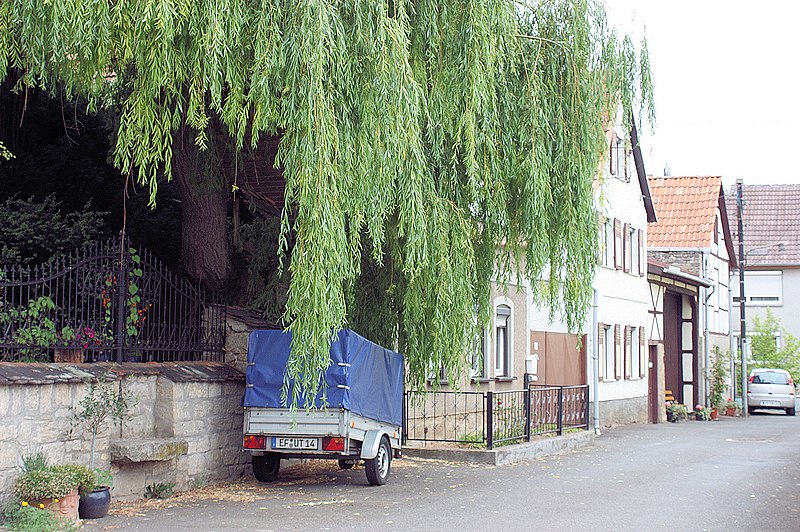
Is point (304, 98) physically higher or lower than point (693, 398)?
higher

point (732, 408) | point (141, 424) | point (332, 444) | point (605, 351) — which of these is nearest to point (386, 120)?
point (332, 444)

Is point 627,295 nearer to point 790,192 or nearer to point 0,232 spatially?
point 0,232

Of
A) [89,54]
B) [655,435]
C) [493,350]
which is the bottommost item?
[655,435]

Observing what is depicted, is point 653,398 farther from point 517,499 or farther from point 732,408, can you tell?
point 517,499

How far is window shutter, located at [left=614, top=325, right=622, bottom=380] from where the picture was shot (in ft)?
103

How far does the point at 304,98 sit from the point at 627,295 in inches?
910

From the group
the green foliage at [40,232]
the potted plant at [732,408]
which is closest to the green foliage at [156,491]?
the green foliage at [40,232]

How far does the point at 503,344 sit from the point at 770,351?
29403mm

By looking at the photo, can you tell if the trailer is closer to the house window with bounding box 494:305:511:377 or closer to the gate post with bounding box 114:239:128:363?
the gate post with bounding box 114:239:128:363

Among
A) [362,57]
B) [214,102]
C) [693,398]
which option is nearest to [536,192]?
[362,57]

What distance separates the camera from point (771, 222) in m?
60.9

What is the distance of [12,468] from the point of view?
1061 centimetres

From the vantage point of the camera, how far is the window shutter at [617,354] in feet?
103

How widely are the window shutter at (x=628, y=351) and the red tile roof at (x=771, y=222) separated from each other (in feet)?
88.2
